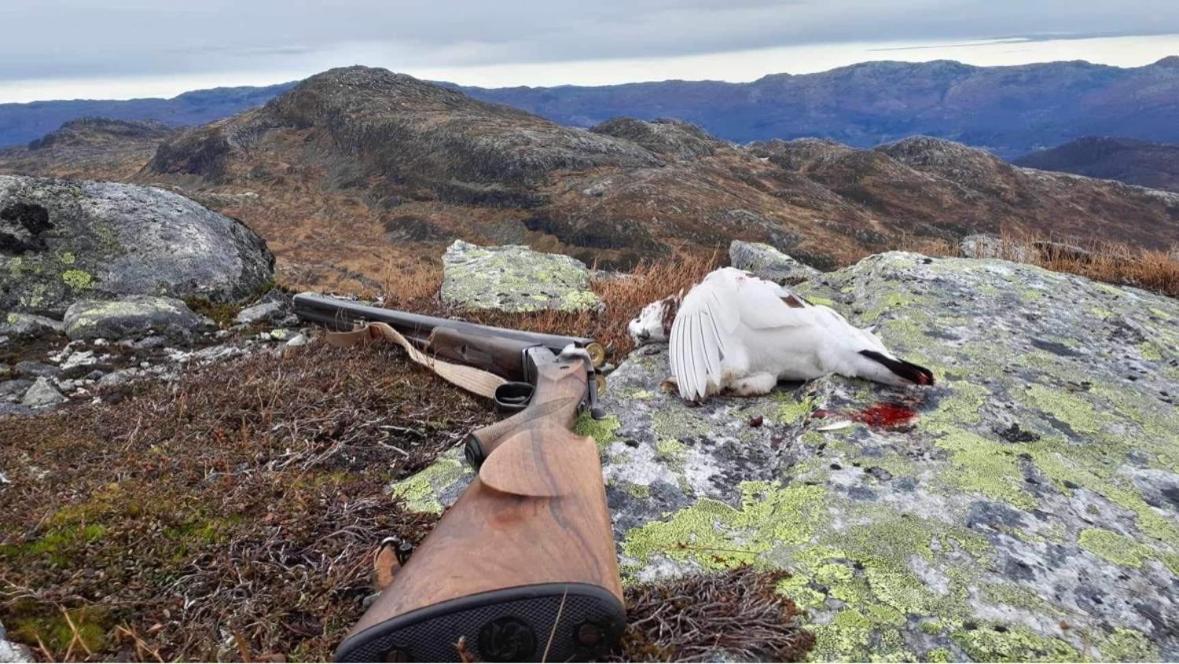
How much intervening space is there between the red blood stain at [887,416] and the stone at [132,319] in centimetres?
539

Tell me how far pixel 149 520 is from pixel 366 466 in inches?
36.1

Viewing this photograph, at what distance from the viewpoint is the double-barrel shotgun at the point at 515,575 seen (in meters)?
1.71

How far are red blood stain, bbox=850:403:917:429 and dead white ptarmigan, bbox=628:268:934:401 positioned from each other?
272mm

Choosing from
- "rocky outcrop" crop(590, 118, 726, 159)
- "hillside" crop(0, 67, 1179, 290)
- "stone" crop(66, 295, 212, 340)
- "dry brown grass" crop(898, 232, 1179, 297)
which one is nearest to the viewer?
"stone" crop(66, 295, 212, 340)

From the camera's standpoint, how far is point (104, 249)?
6922mm

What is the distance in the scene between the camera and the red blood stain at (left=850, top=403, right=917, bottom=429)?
132 inches

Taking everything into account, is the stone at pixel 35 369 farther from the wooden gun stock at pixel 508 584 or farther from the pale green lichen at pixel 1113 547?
the pale green lichen at pixel 1113 547

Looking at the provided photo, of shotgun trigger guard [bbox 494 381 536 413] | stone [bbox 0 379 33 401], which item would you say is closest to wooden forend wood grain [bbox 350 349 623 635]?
shotgun trigger guard [bbox 494 381 536 413]

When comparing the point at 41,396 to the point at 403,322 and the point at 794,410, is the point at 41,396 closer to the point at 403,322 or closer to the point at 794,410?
the point at 403,322

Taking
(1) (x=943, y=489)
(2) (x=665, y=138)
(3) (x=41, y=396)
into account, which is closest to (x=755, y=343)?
(1) (x=943, y=489)

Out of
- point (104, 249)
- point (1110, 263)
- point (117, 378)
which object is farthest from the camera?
point (1110, 263)

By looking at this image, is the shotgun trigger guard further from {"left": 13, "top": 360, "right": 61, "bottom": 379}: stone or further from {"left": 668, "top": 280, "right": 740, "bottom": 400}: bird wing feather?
{"left": 13, "top": 360, "right": 61, "bottom": 379}: stone

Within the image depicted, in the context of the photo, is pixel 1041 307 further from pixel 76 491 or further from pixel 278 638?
pixel 76 491

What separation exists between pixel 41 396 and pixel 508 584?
14.4 ft
